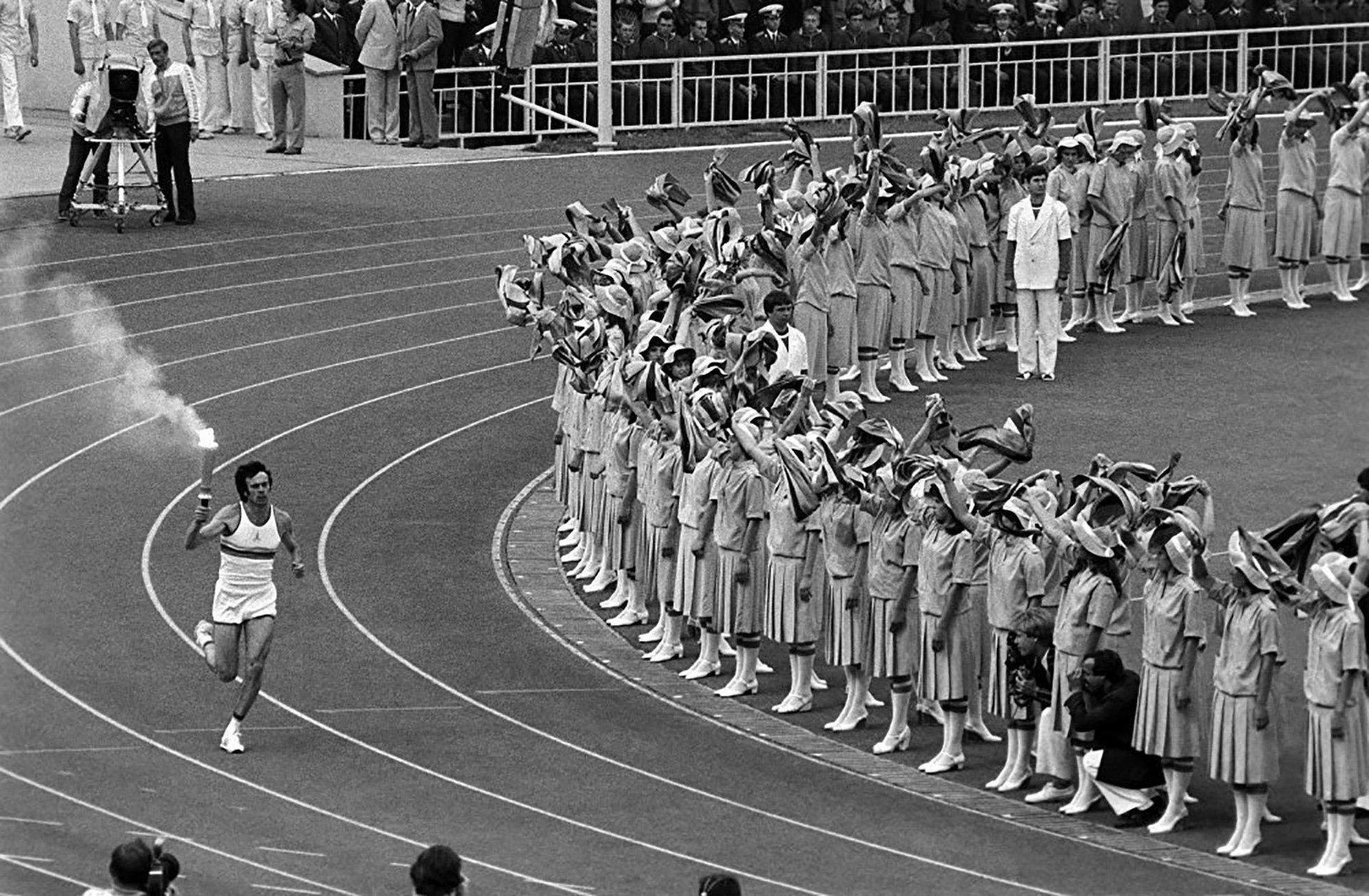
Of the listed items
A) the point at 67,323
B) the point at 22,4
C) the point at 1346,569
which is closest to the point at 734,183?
the point at 67,323

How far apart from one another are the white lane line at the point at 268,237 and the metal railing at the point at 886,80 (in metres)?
3.72

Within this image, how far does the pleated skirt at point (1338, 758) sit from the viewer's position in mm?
15492

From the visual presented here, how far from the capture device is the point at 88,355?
90.4ft

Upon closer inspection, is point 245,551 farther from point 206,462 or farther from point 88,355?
point 88,355

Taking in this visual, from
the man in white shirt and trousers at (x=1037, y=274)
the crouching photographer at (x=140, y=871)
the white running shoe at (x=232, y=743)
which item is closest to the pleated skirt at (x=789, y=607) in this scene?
the white running shoe at (x=232, y=743)

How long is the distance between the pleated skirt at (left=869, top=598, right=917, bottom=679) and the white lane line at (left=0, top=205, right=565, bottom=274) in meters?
14.3

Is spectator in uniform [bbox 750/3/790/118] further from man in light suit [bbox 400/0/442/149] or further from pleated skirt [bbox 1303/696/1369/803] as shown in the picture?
pleated skirt [bbox 1303/696/1369/803]

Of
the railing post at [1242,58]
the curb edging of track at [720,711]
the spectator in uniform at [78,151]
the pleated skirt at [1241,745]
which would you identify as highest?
the railing post at [1242,58]

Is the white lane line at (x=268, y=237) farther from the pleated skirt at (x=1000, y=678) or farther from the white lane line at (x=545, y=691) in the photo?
the pleated skirt at (x=1000, y=678)

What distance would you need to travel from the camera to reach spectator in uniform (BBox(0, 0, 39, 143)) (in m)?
35.2

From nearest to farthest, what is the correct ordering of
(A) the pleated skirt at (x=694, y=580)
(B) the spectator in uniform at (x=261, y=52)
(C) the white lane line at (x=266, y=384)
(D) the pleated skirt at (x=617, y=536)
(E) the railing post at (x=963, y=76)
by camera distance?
(A) the pleated skirt at (x=694, y=580) → (D) the pleated skirt at (x=617, y=536) → (C) the white lane line at (x=266, y=384) → (B) the spectator in uniform at (x=261, y=52) → (E) the railing post at (x=963, y=76)

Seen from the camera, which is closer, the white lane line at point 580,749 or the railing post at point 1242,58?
the white lane line at point 580,749

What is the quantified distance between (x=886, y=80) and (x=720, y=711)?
66.3 feet

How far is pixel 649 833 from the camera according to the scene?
16.3m
